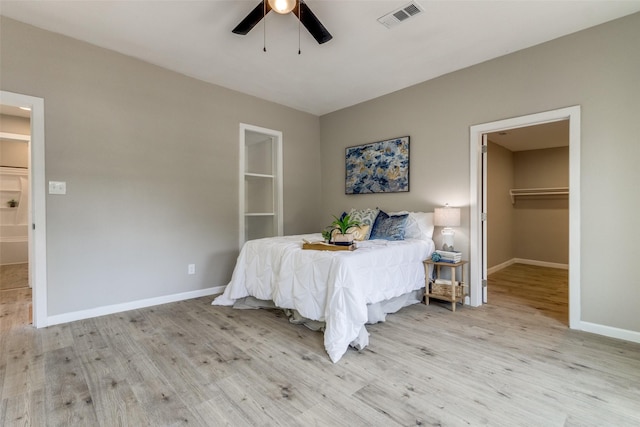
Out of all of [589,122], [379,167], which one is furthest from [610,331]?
[379,167]

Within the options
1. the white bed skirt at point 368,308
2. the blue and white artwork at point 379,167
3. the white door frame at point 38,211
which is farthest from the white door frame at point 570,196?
the white door frame at point 38,211

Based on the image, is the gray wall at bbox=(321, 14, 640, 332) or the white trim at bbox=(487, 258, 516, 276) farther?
the white trim at bbox=(487, 258, 516, 276)

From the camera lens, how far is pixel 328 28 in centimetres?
267

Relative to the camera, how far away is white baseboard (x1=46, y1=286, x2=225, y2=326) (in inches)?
111

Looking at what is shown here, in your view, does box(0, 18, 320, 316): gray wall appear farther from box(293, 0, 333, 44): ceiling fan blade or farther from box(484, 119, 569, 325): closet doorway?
box(484, 119, 569, 325): closet doorway

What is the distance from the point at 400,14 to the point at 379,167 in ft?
6.87

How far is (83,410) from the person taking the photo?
5.25 ft

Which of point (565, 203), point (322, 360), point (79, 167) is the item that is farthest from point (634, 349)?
point (79, 167)

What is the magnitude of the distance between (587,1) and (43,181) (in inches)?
192

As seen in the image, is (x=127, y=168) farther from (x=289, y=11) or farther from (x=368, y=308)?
(x=368, y=308)

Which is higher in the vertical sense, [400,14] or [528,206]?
[400,14]

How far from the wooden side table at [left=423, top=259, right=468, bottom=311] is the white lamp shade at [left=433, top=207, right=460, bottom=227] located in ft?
1.42

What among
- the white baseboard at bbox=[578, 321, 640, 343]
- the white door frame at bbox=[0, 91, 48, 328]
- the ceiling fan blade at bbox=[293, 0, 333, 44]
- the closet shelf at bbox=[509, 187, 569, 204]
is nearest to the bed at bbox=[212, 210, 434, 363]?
the white baseboard at bbox=[578, 321, 640, 343]

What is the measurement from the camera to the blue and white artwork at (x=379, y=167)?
4.00 meters
